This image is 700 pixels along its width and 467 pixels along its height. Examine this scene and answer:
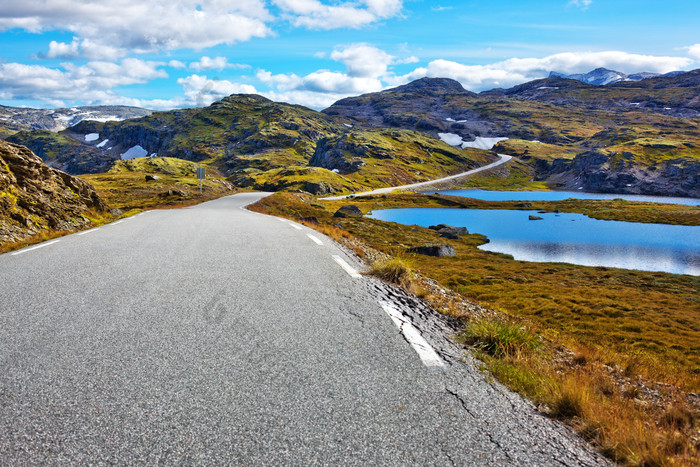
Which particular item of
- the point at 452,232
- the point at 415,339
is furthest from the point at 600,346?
the point at 452,232

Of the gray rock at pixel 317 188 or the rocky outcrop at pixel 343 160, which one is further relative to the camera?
the rocky outcrop at pixel 343 160

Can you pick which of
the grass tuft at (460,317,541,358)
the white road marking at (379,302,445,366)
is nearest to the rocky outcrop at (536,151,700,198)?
the grass tuft at (460,317,541,358)

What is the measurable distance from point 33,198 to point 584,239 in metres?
66.6

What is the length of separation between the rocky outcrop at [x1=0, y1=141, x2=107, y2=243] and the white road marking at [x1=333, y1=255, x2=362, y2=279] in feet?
38.5

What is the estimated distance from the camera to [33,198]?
16.4 metres

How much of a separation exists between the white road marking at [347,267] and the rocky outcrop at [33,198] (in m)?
11.7

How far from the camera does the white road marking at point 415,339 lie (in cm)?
454

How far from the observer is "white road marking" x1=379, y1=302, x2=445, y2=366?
4543mm

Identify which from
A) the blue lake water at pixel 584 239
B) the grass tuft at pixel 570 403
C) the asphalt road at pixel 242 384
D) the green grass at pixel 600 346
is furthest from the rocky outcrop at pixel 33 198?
the blue lake water at pixel 584 239

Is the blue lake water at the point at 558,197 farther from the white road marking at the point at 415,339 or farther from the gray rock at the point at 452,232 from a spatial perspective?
the white road marking at the point at 415,339

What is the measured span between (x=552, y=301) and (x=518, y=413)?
18.9 metres

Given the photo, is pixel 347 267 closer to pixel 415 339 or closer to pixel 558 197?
pixel 415 339

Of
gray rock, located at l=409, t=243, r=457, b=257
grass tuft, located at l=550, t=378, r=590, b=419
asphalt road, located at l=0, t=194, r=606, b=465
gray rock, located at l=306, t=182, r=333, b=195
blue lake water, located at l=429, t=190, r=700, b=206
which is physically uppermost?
asphalt road, located at l=0, t=194, r=606, b=465

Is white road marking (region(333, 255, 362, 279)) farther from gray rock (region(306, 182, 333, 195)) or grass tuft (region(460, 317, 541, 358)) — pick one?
gray rock (region(306, 182, 333, 195))
